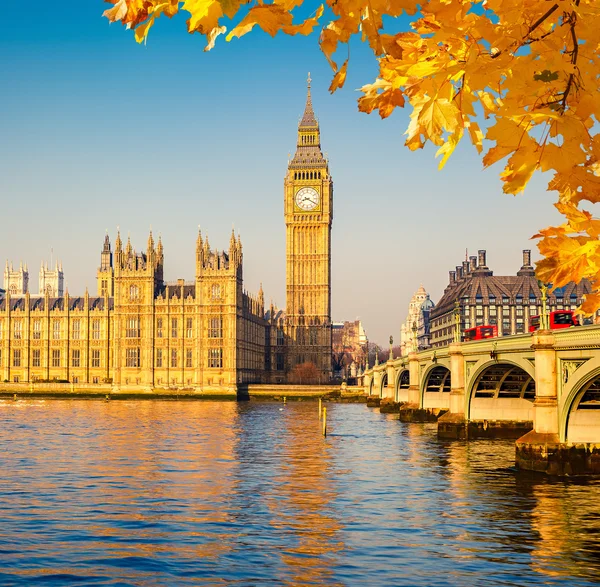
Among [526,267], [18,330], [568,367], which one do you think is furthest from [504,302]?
[568,367]

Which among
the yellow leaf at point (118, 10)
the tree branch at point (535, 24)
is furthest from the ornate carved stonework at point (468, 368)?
the yellow leaf at point (118, 10)

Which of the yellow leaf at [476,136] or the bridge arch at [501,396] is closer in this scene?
the yellow leaf at [476,136]

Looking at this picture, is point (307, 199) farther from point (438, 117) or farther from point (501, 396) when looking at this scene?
A: point (438, 117)

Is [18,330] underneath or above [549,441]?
above

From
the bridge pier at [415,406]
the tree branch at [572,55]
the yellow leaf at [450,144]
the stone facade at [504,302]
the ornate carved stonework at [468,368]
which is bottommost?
the bridge pier at [415,406]

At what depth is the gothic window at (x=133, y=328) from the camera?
140 meters

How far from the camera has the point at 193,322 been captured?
457ft

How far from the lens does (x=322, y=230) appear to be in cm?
15700

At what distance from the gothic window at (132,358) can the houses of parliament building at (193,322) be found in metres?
0.16

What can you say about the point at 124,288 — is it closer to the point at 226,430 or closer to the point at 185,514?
the point at 226,430

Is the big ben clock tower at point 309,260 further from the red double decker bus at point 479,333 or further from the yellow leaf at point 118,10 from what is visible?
the yellow leaf at point 118,10

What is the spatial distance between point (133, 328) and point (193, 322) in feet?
33.0

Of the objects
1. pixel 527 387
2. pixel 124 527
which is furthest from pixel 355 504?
pixel 527 387

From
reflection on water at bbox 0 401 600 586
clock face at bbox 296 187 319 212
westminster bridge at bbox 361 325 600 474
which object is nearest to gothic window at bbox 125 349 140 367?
clock face at bbox 296 187 319 212
